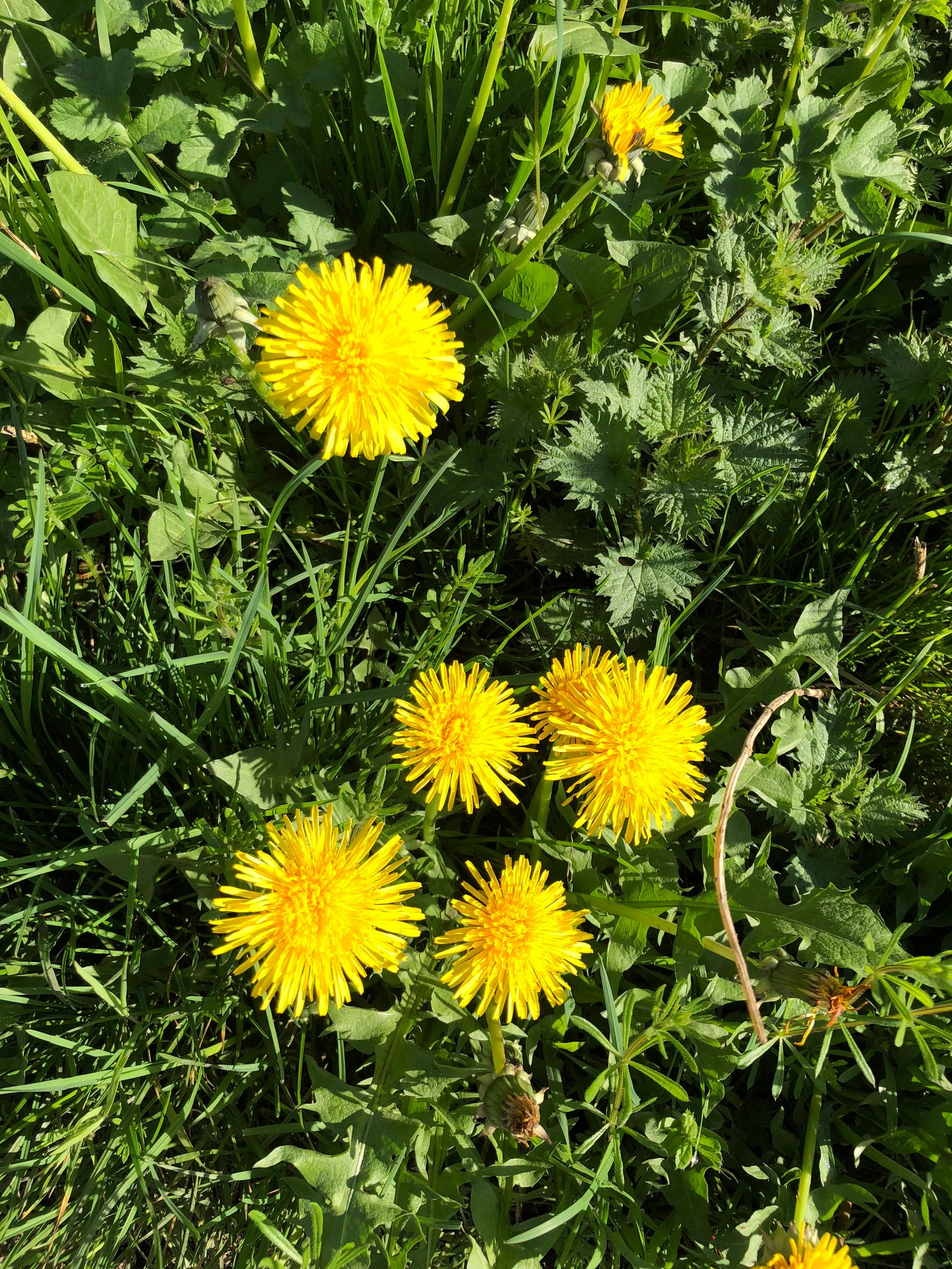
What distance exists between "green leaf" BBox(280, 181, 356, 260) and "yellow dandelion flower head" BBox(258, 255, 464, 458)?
0.54m

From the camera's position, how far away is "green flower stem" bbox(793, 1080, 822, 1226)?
4.62 feet

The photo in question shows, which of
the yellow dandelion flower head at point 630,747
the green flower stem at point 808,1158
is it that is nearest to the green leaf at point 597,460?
the yellow dandelion flower head at point 630,747

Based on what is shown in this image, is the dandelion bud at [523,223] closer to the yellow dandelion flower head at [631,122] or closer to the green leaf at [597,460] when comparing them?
the yellow dandelion flower head at [631,122]

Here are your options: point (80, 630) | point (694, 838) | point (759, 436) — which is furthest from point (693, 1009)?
point (80, 630)

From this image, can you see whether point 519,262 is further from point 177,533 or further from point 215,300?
point 177,533

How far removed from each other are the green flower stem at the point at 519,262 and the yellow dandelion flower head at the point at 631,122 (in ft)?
0.25

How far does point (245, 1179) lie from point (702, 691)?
1.37 meters

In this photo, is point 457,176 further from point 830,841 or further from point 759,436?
point 830,841

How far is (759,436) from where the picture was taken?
1.73m

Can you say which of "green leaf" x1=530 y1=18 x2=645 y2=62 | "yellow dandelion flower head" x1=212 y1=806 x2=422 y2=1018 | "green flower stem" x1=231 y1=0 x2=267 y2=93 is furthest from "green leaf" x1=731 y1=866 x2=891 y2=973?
"green flower stem" x1=231 y1=0 x2=267 y2=93

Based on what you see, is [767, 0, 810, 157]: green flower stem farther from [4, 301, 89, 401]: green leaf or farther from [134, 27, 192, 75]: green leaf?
[4, 301, 89, 401]: green leaf

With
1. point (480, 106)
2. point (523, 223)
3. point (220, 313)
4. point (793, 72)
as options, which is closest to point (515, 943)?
point (220, 313)

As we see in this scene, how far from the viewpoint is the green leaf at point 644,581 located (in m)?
1.65

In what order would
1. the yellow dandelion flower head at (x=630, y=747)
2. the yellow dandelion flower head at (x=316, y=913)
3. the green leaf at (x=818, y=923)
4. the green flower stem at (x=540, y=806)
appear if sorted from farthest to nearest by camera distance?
the green flower stem at (x=540, y=806) < the green leaf at (x=818, y=923) < the yellow dandelion flower head at (x=630, y=747) < the yellow dandelion flower head at (x=316, y=913)
